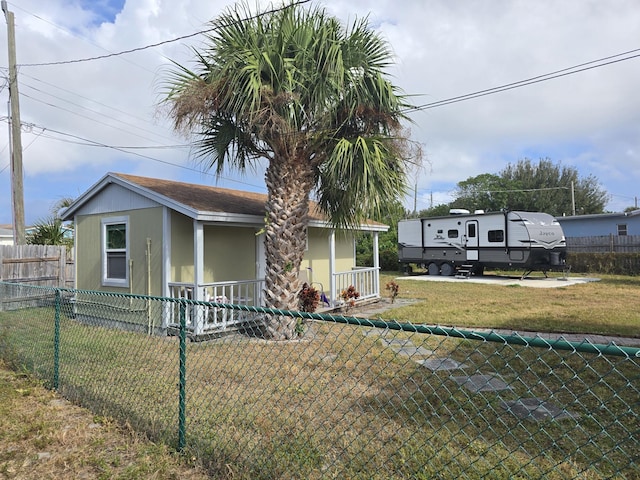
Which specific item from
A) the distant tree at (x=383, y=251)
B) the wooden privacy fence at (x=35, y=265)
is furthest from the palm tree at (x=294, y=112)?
the distant tree at (x=383, y=251)

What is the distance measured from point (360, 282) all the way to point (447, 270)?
9912 millimetres

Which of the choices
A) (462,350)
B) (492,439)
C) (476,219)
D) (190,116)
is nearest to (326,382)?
(492,439)

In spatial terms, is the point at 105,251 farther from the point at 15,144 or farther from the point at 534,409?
the point at 534,409

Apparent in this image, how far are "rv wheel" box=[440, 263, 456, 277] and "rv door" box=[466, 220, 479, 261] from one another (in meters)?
1.13

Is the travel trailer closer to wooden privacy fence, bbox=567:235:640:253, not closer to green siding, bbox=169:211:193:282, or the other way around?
wooden privacy fence, bbox=567:235:640:253

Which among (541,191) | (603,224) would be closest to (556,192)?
(541,191)

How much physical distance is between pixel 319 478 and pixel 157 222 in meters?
6.63

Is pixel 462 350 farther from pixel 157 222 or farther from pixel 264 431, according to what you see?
pixel 157 222

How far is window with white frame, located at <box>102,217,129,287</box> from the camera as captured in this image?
8945 mm

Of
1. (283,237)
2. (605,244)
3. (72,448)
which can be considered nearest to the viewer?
(72,448)

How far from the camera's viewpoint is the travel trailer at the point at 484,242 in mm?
17078

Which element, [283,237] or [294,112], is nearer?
[294,112]

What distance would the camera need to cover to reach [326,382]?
4.77m

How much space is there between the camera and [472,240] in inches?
739
